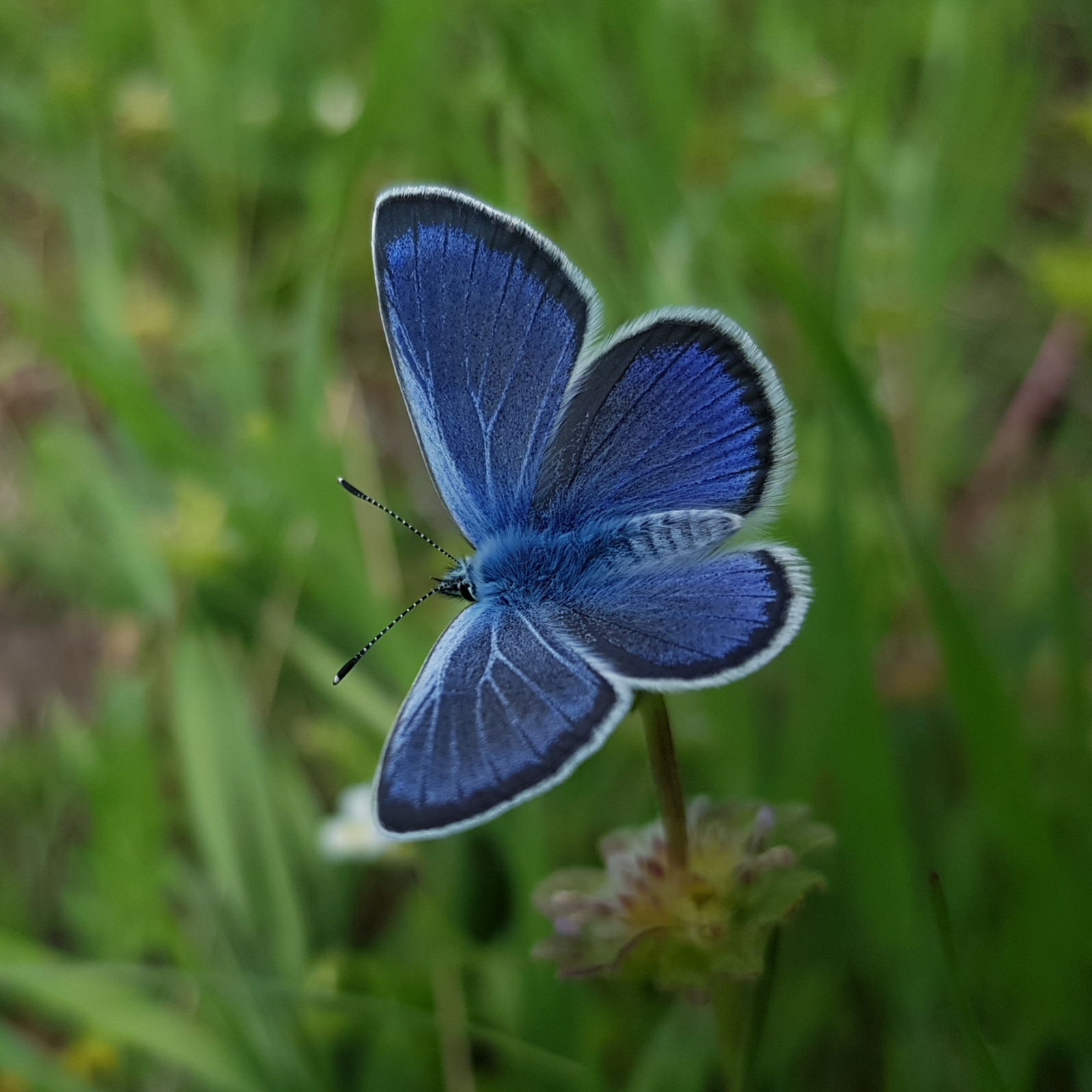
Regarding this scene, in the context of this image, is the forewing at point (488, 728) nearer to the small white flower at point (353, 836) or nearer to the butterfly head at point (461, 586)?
the butterfly head at point (461, 586)

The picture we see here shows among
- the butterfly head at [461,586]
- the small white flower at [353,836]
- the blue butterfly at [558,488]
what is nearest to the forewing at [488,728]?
the blue butterfly at [558,488]

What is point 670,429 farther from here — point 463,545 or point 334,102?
point 334,102

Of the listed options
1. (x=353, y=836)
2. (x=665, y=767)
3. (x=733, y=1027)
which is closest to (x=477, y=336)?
(x=665, y=767)

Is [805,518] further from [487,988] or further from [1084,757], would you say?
[487,988]

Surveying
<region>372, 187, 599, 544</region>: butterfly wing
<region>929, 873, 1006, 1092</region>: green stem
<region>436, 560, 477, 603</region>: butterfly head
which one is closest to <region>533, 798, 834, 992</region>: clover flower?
<region>929, 873, 1006, 1092</region>: green stem

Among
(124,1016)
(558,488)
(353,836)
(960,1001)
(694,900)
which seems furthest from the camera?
(353,836)

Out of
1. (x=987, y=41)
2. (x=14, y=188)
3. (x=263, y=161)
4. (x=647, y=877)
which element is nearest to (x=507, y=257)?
(x=647, y=877)
